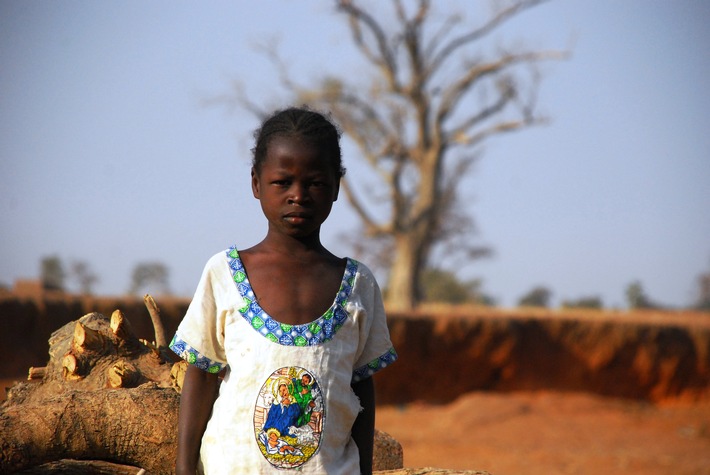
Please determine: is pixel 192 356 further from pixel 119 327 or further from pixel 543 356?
pixel 543 356

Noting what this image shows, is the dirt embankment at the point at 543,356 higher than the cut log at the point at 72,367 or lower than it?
lower

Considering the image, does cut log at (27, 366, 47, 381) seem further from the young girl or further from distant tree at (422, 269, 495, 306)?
distant tree at (422, 269, 495, 306)

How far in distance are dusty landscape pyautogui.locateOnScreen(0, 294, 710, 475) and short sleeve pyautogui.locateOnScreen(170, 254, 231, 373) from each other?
8.50 metres

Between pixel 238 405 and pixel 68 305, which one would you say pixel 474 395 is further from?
pixel 238 405

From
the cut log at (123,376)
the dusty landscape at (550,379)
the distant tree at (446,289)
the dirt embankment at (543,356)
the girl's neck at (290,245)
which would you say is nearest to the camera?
the girl's neck at (290,245)

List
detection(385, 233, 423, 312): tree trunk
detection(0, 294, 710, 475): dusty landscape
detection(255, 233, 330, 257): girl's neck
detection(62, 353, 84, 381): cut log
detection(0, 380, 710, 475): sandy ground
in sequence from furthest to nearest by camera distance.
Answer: detection(385, 233, 423, 312): tree trunk
detection(0, 294, 710, 475): dusty landscape
detection(0, 380, 710, 475): sandy ground
detection(62, 353, 84, 381): cut log
detection(255, 233, 330, 257): girl's neck

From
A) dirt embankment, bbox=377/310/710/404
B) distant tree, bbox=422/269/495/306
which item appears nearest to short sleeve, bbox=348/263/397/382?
dirt embankment, bbox=377/310/710/404

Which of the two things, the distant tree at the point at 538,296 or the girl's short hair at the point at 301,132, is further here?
the distant tree at the point at 538,296

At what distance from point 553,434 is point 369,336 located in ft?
28.5

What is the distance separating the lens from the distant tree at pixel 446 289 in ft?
112

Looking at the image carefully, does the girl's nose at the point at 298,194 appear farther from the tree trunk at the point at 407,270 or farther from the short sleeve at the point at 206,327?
the tree trunk at the point at 407,270

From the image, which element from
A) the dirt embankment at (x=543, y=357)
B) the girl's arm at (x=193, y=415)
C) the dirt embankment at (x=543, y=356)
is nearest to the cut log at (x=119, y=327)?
the girl's arm at (x=193, y=415)

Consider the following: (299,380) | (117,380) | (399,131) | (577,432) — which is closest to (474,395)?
(577,432)

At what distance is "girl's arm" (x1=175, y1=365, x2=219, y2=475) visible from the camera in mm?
2080
